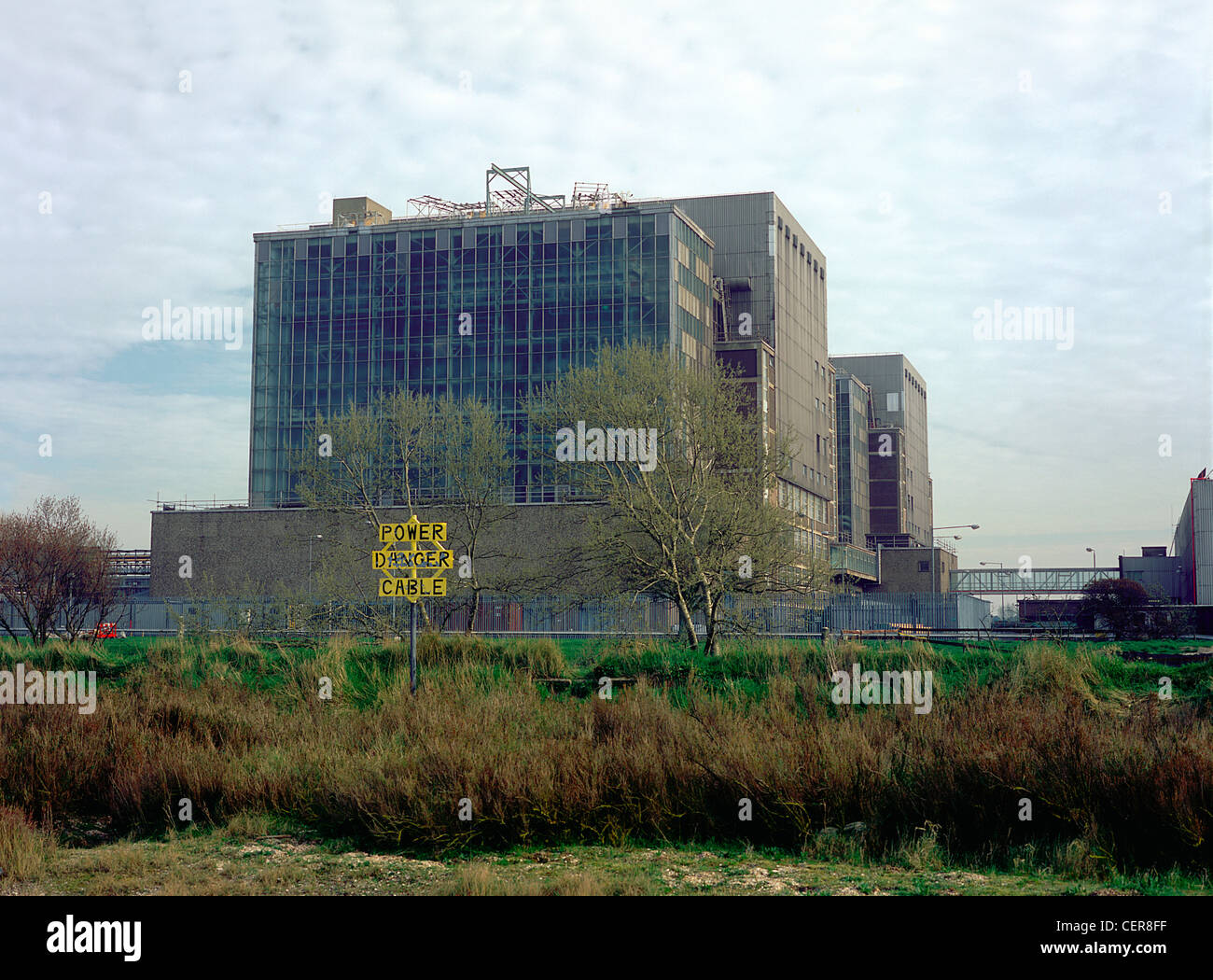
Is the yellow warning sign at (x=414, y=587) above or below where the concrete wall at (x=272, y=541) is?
below

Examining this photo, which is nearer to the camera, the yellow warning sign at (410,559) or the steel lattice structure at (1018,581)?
the yellow warning sign at (410,559)

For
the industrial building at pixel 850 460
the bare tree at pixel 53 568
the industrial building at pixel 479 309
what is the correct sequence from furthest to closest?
the industrial building at pixel 850 460 → the industrial building at pixel 479 309 → the bare tree at pixel 53 568

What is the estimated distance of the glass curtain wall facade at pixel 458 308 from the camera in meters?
80.6

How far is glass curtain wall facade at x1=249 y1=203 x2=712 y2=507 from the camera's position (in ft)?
264

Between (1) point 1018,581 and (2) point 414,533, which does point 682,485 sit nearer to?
(2) point 414,533

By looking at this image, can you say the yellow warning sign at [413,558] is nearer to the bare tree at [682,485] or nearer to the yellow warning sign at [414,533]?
the yellow warning sign at [414,533]

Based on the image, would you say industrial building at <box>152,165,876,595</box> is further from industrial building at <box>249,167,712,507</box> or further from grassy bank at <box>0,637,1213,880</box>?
grassy bank at <box>0,637,1213,880</box>

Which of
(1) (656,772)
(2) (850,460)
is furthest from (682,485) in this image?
(2) (850,460)

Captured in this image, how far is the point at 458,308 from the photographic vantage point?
8375 centimetres

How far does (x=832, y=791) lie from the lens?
12531 millimetres

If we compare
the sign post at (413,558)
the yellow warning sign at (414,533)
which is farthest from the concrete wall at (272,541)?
the yellow warning sign at (414,533)
